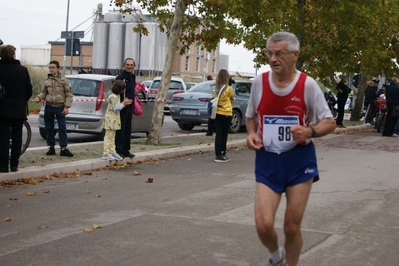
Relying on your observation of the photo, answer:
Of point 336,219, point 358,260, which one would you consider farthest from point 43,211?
point 358,260

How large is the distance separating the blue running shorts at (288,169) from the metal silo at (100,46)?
89510 millimetres

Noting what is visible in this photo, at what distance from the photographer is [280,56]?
5652 mm

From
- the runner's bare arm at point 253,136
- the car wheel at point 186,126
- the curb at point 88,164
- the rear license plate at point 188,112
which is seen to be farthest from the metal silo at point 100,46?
the runner's bare arm at point 253,136

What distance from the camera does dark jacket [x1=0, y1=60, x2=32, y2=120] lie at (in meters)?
12.0

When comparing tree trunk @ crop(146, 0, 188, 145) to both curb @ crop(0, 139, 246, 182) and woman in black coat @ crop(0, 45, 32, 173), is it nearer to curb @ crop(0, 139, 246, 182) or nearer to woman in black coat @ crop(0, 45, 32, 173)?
curb @ crop(0, 139, 246, 182)

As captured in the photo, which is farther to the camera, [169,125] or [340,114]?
[340,114]

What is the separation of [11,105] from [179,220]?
14.4 feet

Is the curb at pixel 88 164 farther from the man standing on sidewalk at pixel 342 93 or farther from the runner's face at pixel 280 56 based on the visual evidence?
the man standing on sidewalk at pixel 342 93

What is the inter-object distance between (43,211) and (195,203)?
1.92 metres

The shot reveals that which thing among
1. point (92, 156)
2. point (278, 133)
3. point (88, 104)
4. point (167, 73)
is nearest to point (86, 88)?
point (88, 104)

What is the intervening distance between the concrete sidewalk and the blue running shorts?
6.86 meters

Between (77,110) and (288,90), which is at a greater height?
(288,90)

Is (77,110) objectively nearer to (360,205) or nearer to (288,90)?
(360,205)

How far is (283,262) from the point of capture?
19.2ft
